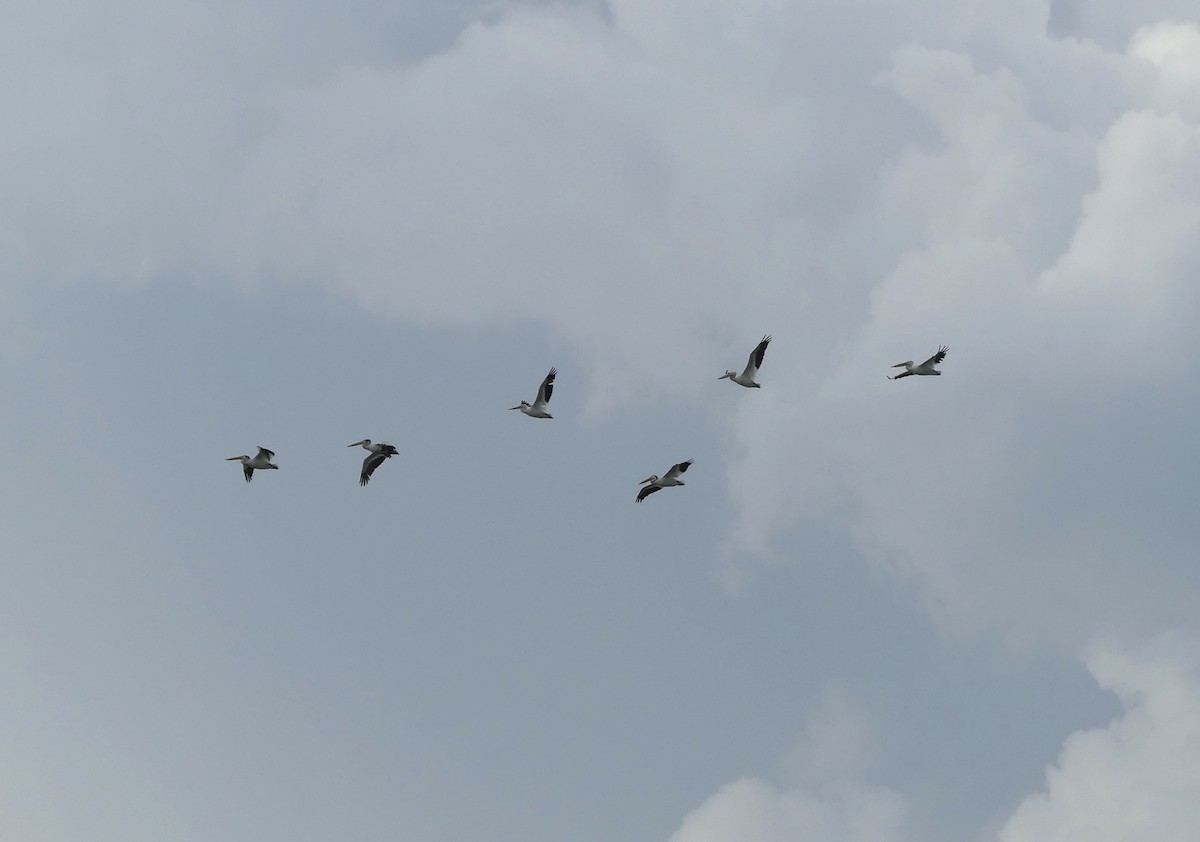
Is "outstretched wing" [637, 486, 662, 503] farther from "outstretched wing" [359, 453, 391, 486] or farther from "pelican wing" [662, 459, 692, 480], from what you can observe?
"outstretched wing" [359, 453, 391, 486]

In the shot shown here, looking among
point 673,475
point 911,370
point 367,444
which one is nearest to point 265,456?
point 367,444

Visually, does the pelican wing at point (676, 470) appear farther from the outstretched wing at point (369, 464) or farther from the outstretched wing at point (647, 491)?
the outstretched wing at point (369, 464)

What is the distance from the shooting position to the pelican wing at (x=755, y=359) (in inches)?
4653

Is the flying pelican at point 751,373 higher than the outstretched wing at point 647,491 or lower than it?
higher

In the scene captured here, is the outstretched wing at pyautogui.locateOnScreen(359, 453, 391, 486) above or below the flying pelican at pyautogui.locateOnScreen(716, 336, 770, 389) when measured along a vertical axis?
below

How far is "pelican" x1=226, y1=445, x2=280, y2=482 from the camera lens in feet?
383

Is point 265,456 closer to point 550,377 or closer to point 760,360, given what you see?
point 550,377

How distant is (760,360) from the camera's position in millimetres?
119188

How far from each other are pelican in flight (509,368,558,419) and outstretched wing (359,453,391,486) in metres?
9.41

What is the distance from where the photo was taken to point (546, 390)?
117m

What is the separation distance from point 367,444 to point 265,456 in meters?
6.57

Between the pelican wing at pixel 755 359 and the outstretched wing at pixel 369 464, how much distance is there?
24.2 m

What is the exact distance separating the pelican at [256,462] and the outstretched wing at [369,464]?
18.9ft

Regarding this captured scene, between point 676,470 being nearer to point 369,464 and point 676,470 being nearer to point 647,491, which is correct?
point 647,491
